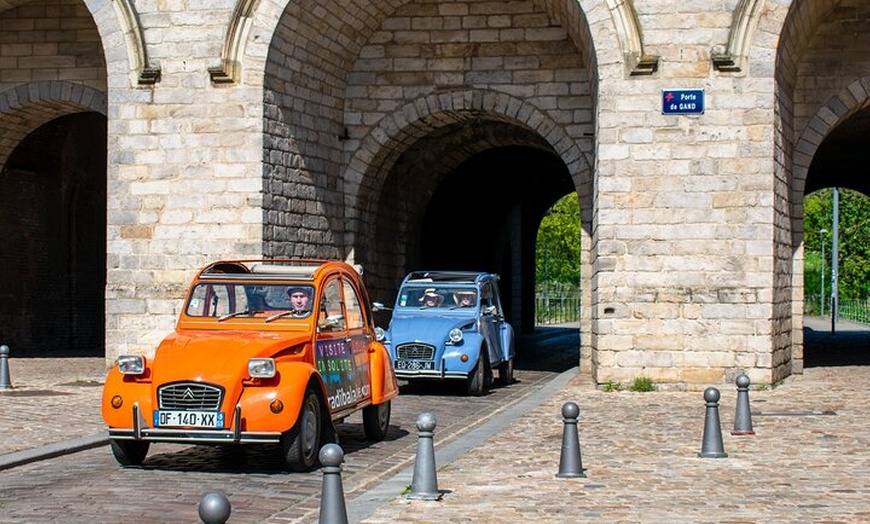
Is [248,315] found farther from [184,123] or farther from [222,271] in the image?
[184,123]

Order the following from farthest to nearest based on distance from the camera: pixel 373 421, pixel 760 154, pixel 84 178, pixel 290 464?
1. pixel 84 178
2. pixel 760 154
3. pixel 373 421
4. pixel 290 464

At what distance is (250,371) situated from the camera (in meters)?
10.5

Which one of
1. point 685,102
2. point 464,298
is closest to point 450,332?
point 464,298

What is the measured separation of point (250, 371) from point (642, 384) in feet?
29.3

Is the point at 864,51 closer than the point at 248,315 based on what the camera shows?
No

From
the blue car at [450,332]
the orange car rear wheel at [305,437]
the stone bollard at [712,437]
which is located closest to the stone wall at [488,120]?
the blue car at [450,332]

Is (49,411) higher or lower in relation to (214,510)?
lower

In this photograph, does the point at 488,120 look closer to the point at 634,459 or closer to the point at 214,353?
the point at 634,459

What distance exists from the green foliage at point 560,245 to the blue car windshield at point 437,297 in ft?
142

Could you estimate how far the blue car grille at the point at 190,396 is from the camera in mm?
10414

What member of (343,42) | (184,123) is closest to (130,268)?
(184,123)

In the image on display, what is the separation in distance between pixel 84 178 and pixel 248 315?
1877 cm

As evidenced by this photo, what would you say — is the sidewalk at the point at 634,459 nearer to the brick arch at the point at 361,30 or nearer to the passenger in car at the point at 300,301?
the passenger in car at the point at 300,301

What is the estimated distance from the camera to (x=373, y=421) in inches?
507
